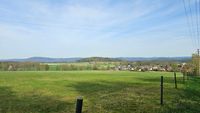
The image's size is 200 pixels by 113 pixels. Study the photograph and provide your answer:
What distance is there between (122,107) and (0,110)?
6.38m

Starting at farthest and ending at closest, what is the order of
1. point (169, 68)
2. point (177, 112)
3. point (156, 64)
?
1. point (156, 64)
2. point (169, 68)
3. point (177, 112)

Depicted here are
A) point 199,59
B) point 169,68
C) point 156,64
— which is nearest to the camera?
point 199,59

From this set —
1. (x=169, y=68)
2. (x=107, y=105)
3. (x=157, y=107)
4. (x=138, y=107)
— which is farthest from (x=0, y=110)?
(x=169, y=68)

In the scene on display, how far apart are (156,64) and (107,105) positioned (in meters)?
93.6

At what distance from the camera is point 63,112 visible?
44.5 feet

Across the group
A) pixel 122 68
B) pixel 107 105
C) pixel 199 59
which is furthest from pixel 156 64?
pixel 107 105

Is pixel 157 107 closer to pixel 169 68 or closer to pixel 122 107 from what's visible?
pixel 122 107

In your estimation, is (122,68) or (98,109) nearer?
(98,109)

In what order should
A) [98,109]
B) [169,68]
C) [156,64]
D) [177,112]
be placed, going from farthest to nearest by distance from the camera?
[156,64] → [169,68] → [98,109] → [177,112]

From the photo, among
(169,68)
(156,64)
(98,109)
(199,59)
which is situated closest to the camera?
(98,109)

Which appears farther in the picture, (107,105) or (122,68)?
(122,68)

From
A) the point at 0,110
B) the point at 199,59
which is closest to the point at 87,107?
the point at 0,110

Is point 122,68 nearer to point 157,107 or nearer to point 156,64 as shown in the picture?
point 156,64

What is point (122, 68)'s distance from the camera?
359 ft
